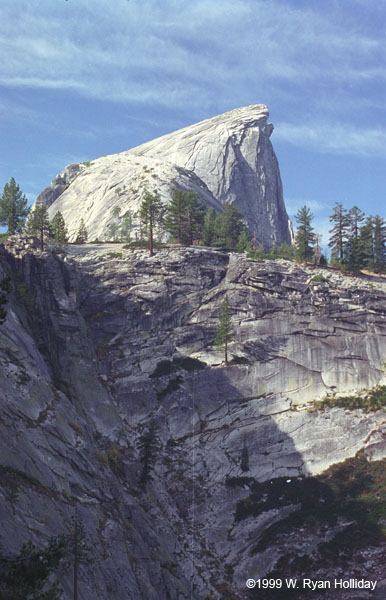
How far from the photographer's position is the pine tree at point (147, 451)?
57.9 meters

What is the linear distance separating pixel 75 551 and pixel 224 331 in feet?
138

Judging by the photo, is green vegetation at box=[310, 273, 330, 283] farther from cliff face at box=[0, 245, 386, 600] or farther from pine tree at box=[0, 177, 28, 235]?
pine tree at box=[0, 177, 28, 235]

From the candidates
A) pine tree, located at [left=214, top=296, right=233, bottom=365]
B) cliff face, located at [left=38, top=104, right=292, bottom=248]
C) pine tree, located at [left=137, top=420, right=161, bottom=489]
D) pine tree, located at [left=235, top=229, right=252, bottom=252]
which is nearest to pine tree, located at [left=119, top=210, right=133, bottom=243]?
cliff face, located at [left=38, top=104, right=292, bottom=248]

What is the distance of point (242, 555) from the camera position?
179 ft

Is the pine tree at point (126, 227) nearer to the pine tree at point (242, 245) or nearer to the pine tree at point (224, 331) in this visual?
the pine tree at point (242, 245)

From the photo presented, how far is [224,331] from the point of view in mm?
73625

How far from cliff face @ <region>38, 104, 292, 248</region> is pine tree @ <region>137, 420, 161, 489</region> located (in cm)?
7130

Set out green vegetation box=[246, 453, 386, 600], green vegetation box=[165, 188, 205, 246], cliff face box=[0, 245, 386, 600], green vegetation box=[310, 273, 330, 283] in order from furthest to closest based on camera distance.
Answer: green vegetation box=[165, 188, 205, 246] → green vegetation box=[310, 273, 330, 283] → green vegetation box=[246, 453, 386, 600] → cliff face box=[0, 245, 386, 600]

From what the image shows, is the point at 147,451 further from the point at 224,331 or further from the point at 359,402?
the point at 359,402

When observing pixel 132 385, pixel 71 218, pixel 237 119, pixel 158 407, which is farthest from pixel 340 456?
pixel 237 119

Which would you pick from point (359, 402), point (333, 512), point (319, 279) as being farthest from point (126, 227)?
point (333, 512)

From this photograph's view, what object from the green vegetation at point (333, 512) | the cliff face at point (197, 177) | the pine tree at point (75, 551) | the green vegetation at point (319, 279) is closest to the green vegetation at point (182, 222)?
the green vegetation at point (319, 279)

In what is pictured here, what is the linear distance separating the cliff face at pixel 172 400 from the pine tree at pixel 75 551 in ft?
2.55

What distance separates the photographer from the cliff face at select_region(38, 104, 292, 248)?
132 metres
